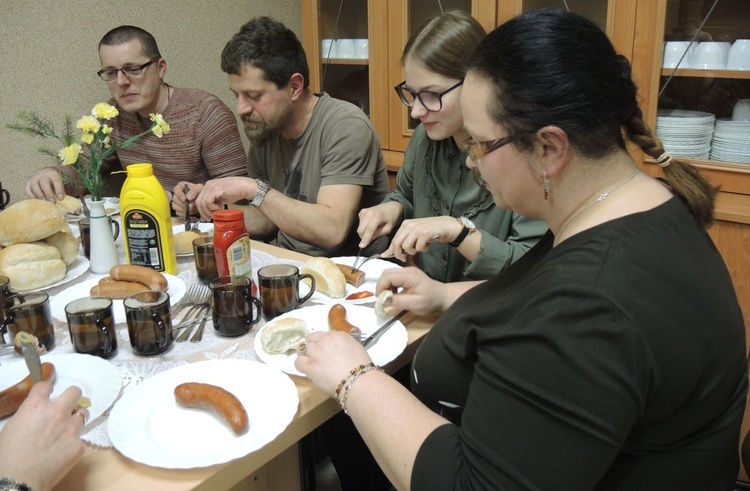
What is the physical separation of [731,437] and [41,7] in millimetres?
2768

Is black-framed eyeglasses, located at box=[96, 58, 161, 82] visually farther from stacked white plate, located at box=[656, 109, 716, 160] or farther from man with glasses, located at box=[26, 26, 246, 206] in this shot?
stacked white plate, located at box=[656, 109, 716, 160]

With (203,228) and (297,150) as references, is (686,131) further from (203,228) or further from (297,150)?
(203,228)

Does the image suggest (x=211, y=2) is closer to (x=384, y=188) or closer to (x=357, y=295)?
(x=384, y=188)

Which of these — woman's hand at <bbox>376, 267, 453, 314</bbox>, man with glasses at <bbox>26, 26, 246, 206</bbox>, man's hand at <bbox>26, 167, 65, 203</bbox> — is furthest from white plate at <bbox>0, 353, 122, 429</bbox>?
man with glasses at <bbox>26, 26, 246, 206</bbox>

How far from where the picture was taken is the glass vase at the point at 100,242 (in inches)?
54.9

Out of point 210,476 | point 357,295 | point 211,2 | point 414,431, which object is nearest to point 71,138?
point 357,295

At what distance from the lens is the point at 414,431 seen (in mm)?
775

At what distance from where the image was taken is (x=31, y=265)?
1.30 meters

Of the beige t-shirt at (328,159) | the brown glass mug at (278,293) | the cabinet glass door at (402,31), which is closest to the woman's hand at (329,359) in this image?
the brown glass mug at (278,293)

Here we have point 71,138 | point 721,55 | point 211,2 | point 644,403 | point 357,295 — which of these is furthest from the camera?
point 211,2

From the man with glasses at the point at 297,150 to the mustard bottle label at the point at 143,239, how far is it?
356 millimetres

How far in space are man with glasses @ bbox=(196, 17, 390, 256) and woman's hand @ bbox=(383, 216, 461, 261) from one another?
500 millimetres

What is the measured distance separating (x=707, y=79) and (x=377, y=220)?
1.34 meters

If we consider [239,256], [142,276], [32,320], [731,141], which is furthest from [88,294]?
[731,141]
